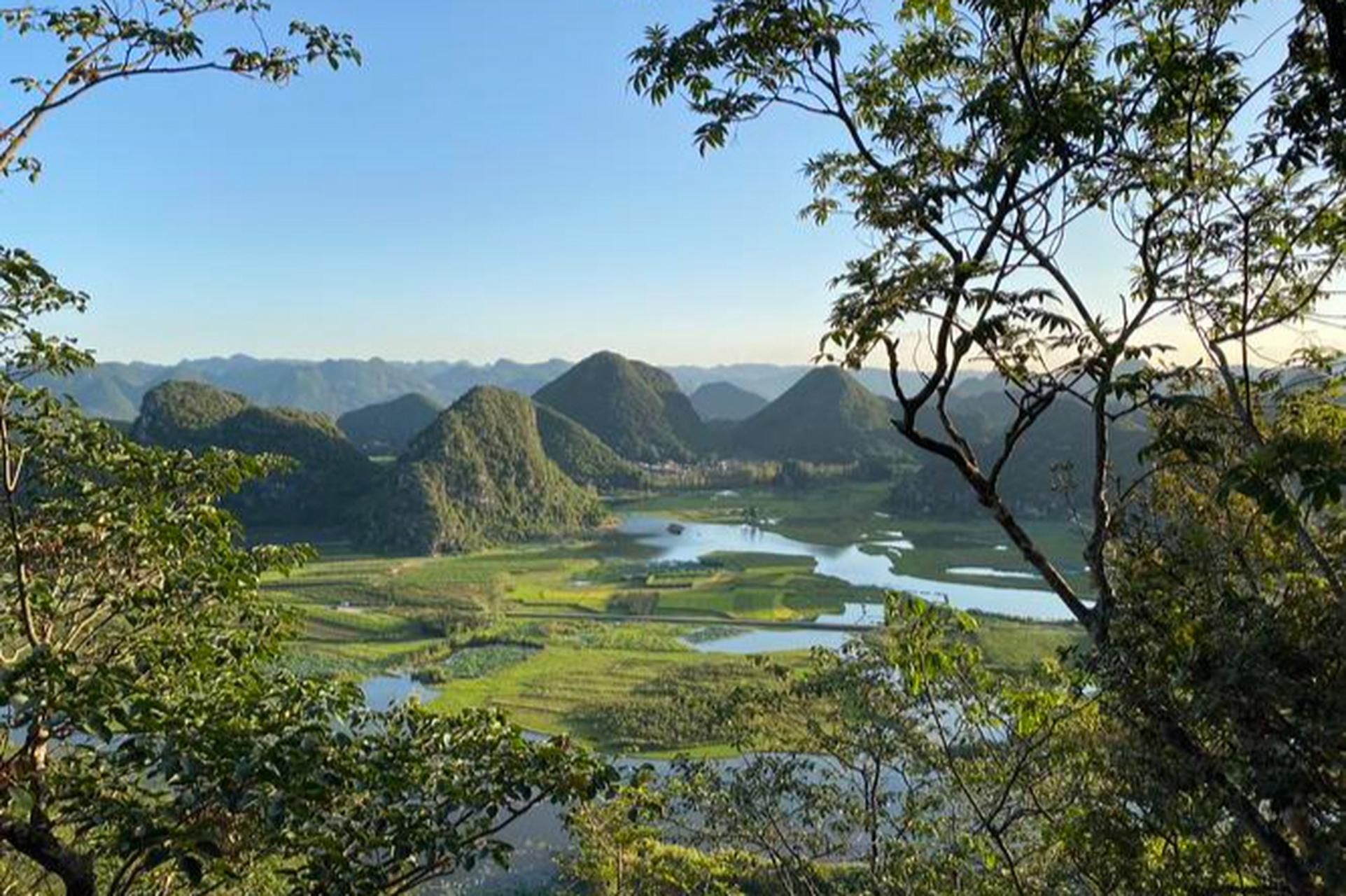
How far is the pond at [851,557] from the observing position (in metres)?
39.7

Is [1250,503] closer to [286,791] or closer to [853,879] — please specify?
[286,791]

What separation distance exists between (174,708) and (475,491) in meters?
71.6

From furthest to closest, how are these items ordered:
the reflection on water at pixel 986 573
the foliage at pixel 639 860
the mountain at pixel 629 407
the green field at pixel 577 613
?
the mountain at pixel 629 407
the reflection on water at pixel 986 573
the green field at pixel 577 613
the foliage at pixel 639 860

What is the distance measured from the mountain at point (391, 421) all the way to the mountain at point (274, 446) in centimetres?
4207

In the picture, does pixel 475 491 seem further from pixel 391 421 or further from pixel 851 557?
pixel 391 421

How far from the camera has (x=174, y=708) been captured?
3025mm

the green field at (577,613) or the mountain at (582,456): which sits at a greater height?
the mountain at (582,456)

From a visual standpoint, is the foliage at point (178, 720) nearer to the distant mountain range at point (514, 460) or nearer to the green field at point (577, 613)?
the green field at point (577, 613)

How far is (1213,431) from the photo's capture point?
4246 millimetres

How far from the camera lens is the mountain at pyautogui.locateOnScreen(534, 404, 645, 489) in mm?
98938

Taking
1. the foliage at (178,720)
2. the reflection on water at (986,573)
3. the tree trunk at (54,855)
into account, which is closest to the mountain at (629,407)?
the reflection on water at (986,573)

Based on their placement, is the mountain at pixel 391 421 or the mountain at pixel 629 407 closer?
the mountain at pixel 629 407

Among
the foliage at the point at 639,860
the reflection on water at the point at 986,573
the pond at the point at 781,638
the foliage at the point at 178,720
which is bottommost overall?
the pond at the point at 781,638

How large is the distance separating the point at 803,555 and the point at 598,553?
15.4 meters
